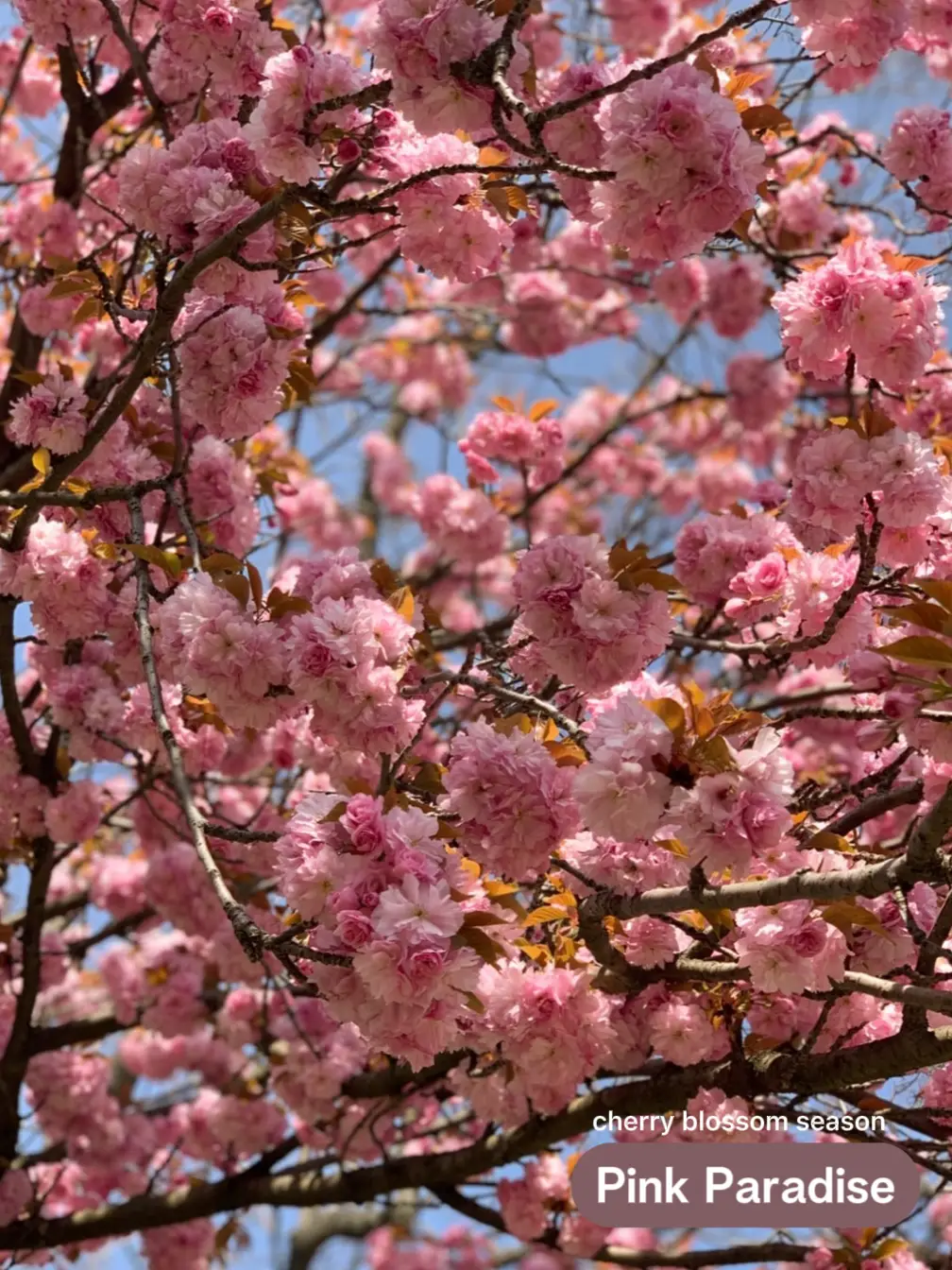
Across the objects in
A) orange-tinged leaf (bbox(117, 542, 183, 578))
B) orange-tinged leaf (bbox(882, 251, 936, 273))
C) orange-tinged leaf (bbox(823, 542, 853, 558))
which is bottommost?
orange-tinged leaf (bbox(117, 542, 183, 578))

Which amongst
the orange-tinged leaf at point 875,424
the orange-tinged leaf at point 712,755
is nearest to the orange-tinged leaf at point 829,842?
the orange-tinged leaf at point 712,755

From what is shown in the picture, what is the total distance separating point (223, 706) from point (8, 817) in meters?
1.45

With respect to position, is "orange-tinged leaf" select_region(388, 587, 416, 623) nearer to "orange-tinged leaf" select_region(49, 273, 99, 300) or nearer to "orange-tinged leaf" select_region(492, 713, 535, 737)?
"orange-tinged leaf" select_region(492, 713, 535, 737)

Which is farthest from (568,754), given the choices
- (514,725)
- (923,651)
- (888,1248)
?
(888,1248)

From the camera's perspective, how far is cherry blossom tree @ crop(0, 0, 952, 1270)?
162cm

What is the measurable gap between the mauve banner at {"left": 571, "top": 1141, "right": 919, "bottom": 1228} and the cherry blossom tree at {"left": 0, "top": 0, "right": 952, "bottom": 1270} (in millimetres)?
94

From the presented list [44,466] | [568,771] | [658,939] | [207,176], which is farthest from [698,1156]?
[207,176]

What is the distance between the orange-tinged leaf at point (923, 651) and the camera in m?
1.39

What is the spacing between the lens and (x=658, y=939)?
83.4 inches

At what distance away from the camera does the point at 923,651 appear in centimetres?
140

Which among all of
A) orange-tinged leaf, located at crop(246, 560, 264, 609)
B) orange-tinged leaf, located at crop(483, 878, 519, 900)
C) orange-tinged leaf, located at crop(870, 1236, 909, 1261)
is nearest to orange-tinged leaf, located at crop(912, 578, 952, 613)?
orange-tinged leaf, located at crop(483, 878, 519, 900)

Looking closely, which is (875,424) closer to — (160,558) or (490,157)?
(490,157)

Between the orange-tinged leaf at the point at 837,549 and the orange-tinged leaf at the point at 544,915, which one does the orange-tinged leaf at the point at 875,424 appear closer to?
the orange-tinged leaf at the point at 837,549

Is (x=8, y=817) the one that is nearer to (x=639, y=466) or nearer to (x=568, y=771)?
(x=568, y=771)
